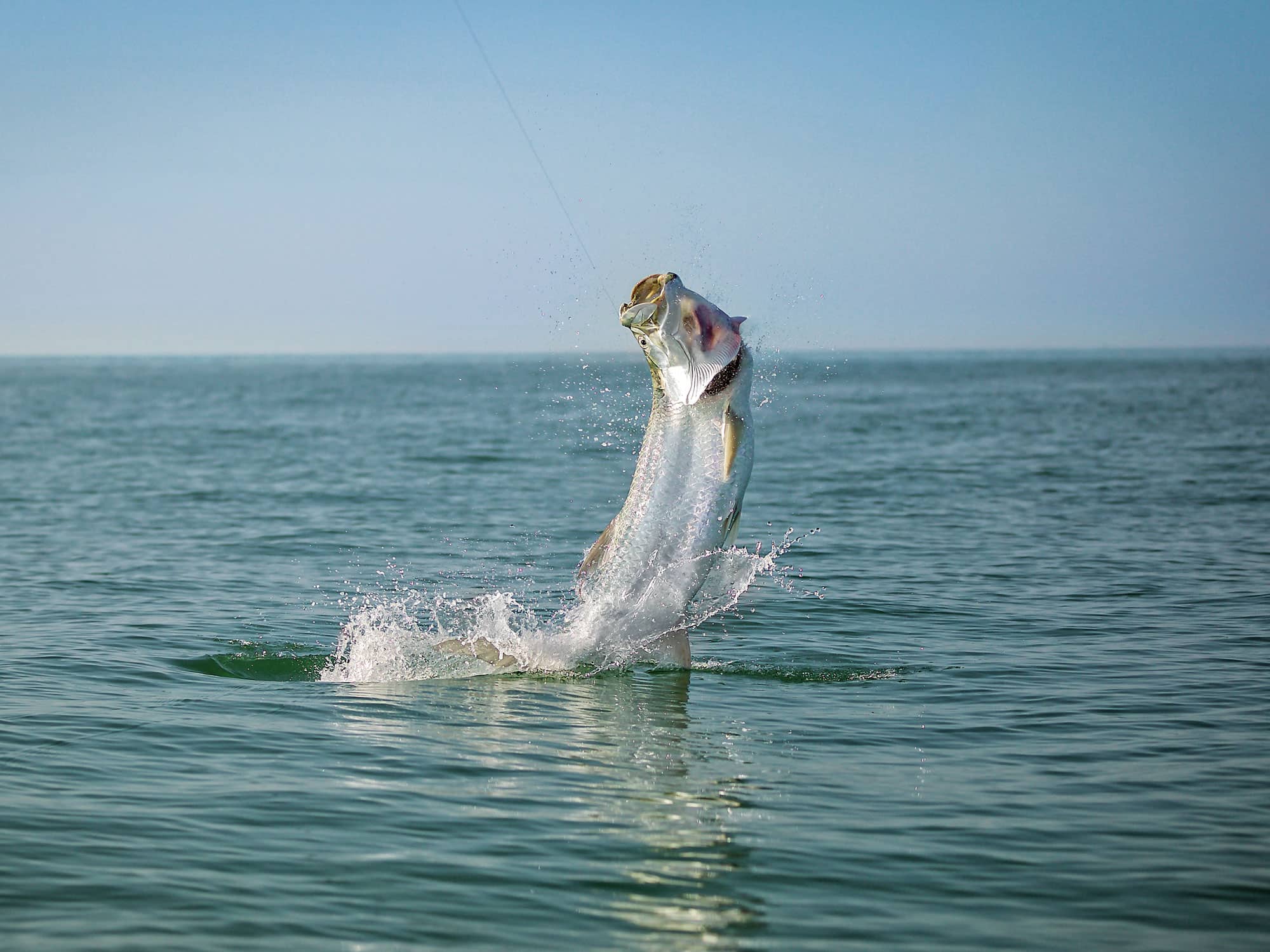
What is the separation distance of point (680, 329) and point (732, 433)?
0.91 metres

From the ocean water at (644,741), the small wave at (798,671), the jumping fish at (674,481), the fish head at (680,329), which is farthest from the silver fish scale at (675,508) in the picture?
the small wave at (798,671)

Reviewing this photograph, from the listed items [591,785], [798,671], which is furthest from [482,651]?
[591,785]

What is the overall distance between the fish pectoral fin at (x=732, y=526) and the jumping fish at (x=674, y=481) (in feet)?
0.03

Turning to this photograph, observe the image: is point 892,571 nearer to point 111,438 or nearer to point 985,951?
point 985,951

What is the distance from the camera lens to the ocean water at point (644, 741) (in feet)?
24.5

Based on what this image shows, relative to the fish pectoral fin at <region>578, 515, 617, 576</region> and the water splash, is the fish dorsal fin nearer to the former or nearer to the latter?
the water splash

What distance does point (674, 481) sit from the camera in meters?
11.6

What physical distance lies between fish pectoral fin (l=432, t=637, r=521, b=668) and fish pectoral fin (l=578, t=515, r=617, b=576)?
171cm

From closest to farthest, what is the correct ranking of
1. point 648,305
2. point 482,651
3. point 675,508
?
point 648,305, point 675,508, point 482,651

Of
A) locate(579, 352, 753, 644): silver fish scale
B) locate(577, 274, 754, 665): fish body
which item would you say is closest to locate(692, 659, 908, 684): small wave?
locate(577, 274, 754, 665): fish body

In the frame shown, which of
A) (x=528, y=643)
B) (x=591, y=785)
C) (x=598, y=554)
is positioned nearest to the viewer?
(x=591, y=785)

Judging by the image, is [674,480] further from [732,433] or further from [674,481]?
[732,433]

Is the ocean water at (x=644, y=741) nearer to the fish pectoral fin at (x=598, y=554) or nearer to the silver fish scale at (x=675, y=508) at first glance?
the silver fish scale at (x=675, y=508)

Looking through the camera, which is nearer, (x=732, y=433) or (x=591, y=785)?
(x=591, y=785)
